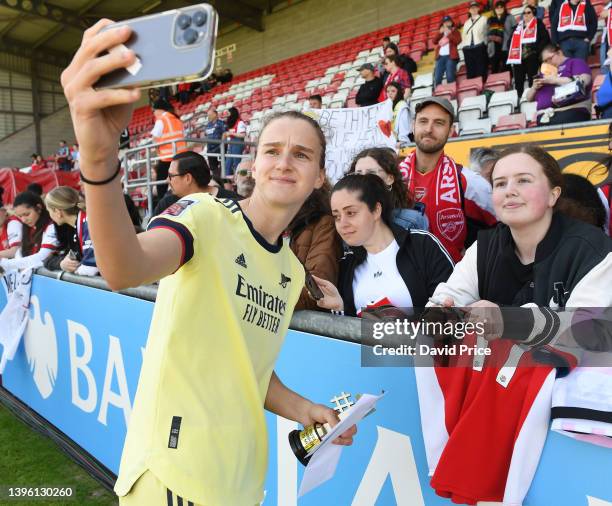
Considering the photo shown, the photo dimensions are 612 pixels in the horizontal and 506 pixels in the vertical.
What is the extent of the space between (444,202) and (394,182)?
300mm

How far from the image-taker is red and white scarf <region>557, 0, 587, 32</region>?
6.40m

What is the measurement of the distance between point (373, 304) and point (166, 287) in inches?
42.3

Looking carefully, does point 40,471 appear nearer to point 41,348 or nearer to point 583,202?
point 41,348

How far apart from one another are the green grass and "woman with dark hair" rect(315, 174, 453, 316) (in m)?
1.75

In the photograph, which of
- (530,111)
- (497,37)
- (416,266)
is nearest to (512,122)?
(530,111)

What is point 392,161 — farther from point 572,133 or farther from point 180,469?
point 572,133

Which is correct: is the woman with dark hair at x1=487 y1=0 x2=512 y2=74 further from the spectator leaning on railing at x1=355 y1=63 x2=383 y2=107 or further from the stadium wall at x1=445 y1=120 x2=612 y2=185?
the stadium wall at x1=445 y1=120 x2=612 y2=185

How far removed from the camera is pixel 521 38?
7.46m

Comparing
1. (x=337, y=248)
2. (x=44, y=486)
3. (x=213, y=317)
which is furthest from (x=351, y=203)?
(x=44, y=486)

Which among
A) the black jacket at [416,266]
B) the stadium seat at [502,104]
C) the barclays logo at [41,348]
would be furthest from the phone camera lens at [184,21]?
the stadium seat at [502,104]

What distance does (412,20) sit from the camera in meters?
14.1

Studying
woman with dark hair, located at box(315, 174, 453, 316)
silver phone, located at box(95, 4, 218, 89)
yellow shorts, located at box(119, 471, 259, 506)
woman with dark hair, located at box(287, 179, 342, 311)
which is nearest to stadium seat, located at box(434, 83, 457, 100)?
woman with dark hair, located at box(287, 179, 342, 311)

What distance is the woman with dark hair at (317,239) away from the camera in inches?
86.4

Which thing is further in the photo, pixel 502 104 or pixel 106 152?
pixel 502 104
